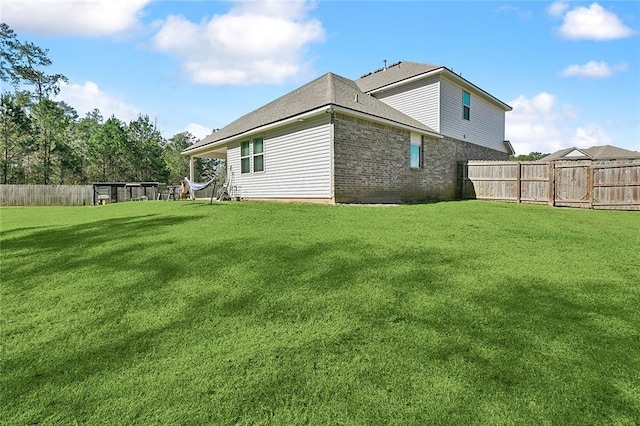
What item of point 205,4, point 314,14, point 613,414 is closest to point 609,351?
point 613,414

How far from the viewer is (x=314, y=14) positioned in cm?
980

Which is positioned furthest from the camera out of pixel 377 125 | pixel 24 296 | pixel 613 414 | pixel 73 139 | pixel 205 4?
pixel 73 139

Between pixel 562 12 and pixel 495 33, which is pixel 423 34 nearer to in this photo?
pixel 495 33

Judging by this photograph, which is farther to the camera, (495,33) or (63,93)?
(63,93)

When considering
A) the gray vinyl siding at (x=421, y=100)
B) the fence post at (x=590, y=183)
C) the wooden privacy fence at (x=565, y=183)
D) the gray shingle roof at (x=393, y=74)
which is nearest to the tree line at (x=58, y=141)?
the gray shingle roof at (x=393, y=74)

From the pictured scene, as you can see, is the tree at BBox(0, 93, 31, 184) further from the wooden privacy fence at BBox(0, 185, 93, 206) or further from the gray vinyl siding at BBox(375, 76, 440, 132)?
the gray vinyl siding at BBox(375, 76, 440, 132)

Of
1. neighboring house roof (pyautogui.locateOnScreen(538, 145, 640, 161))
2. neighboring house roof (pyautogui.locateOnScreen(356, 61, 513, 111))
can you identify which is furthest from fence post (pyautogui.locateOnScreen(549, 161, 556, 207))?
neighboring house roof (pyautogui.locateOnScreen(538, 145, 640, 161))

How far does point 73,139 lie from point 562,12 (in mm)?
50218

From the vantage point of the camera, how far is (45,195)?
71.2ft

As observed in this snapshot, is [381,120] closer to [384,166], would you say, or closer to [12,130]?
[384,166]

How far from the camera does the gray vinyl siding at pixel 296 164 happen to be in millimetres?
11062

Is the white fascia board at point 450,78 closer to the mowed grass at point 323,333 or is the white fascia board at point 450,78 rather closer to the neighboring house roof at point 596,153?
the mowed grass at point 323,333

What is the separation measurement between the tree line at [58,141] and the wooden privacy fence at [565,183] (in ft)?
102

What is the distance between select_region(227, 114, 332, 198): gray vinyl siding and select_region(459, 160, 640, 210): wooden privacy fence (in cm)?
904
